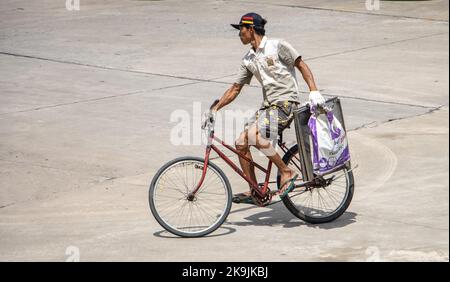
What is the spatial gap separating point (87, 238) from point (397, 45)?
32.6 feet

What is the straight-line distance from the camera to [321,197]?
920cm

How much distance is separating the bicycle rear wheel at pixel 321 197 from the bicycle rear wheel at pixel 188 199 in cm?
59

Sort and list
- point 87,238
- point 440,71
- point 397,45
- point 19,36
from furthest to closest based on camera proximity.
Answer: point 19,36 → point 397,45 → point 440,71 → point 87,238

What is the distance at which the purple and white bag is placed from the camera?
8555mm

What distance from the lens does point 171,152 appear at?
11.4 m

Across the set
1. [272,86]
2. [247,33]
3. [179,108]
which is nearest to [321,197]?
[272,86]

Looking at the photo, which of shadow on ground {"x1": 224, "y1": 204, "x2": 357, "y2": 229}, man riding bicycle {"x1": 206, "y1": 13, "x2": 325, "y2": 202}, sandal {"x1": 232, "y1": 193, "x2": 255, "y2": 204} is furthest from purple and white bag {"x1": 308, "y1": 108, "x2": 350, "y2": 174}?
sandal {"x1": 232, "y1": 193, "x2": 255, "y2": 204}

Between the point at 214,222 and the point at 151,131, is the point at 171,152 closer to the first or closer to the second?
the point at 151,131

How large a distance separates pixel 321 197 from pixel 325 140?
0.81 metres

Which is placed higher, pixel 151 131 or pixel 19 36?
pixel 19 36

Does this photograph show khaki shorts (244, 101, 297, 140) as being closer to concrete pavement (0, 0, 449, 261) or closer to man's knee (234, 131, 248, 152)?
man's knee (234, 131, 248, 152)

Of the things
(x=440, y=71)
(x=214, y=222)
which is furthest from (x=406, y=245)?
(x=440, y=71)

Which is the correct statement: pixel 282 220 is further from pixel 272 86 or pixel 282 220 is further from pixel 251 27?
pixel 251 27
